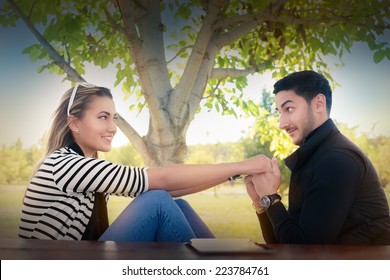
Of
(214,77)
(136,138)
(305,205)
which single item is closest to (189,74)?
(214,77)

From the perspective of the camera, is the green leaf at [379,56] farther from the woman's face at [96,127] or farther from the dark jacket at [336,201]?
the woman's face at [96,127]

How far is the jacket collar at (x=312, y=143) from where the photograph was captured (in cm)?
225


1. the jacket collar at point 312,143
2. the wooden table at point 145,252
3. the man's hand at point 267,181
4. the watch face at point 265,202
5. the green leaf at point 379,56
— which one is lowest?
the wooden table at point 145,252

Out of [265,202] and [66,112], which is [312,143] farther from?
[66,112]

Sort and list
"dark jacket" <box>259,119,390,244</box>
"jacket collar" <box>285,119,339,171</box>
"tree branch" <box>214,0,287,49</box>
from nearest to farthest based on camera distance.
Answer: "dark jacket" <box>259,119,390,244</box>, "jacket collar" <box>285,119,339,171</box>, "tree branch" <box>214,0,287,49</box>

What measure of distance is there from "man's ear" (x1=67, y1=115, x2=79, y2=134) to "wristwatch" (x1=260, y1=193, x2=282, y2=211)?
964 mm

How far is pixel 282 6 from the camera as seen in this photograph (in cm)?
292

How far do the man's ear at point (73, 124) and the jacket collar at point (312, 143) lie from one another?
106 centimetres

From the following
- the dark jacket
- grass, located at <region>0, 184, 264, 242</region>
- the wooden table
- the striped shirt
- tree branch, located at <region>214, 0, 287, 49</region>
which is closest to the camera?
the wooden table

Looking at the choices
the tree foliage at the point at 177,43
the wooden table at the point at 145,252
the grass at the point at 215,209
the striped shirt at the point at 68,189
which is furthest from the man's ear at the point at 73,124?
the wooden table at the point at 145,252

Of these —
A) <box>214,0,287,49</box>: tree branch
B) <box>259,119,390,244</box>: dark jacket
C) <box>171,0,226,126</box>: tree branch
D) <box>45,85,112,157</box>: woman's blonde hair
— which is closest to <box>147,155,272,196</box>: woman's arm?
<box>259,119,390,244</box>: dark jacket

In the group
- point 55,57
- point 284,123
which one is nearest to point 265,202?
point 284,123

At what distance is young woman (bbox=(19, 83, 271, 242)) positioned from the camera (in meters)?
2.11

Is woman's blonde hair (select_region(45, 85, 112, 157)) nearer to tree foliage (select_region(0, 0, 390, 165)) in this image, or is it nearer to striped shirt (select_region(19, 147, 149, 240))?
striped shirt (select_region(19, 147, 149, 240))
